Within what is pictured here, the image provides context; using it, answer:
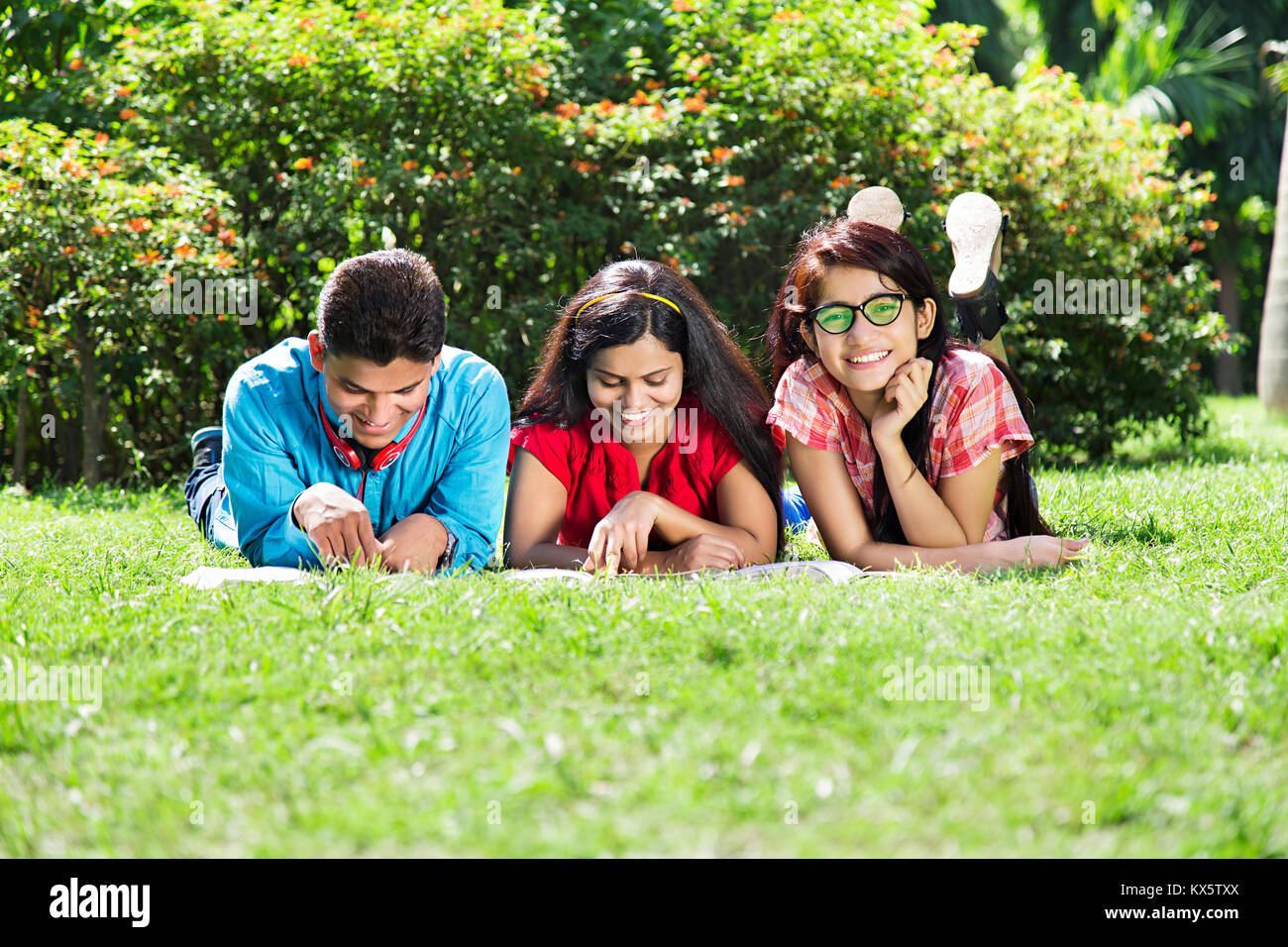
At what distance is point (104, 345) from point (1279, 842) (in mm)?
6804

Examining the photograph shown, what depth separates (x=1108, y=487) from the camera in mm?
5969

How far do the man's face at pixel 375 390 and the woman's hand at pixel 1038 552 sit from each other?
216 cm

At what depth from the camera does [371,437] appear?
12.5 ft

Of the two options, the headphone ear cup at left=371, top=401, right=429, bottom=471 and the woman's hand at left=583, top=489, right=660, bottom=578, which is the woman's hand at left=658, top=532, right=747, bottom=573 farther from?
the headphone ear cup at left=371, top=401, right=429, bottom=471

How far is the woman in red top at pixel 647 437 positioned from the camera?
13.3 ft

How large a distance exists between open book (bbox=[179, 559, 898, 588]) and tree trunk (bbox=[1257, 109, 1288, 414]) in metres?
9.86

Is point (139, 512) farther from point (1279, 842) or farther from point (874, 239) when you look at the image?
point (1279, 842)

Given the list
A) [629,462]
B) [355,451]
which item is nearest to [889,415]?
[629,462]

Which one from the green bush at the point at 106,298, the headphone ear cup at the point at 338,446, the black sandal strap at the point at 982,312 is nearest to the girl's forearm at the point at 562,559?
the headphone ear cup at the point at 338,446

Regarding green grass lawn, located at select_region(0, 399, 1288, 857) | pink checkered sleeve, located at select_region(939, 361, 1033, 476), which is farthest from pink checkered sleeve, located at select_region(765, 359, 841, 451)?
green grass lawn, located at select_region(0, 399, 1288, 857)

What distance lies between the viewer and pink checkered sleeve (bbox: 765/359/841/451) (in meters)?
4.18

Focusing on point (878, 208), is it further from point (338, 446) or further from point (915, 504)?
point (338, 446)

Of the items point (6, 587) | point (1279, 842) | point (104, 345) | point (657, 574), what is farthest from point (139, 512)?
point (1279, 842)

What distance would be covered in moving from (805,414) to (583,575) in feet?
3.69
